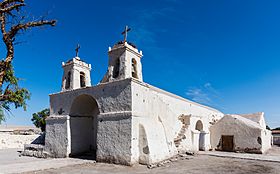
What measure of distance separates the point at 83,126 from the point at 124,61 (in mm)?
5713

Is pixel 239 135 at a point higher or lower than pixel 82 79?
lower

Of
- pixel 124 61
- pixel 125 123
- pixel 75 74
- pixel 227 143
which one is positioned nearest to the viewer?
pixel 125 123

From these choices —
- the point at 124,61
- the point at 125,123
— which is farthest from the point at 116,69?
the point at 125,123

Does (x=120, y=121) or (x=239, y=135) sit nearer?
(x=120, y=121)

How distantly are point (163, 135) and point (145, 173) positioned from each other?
3.95m

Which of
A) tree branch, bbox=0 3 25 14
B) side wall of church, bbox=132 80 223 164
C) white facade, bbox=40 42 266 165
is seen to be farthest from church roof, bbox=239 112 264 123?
tree branch, bbox=0 3 25 14

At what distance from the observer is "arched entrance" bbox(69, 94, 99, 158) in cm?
1415

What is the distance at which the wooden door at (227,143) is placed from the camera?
17781 millimetres

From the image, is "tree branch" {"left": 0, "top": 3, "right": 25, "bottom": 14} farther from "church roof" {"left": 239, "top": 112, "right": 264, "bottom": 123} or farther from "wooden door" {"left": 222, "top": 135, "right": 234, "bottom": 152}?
"church roof" {"left": 239, "top": 112, "right": 264, "bottom": 123}

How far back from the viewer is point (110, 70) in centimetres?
1345

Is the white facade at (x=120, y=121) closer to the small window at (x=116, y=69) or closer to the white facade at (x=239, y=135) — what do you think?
the small window at (x=116, y=69)

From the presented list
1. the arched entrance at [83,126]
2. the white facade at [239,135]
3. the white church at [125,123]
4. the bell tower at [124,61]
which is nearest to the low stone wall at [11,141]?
the white church at [125,123]

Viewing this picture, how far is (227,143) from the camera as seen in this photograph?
1805cm

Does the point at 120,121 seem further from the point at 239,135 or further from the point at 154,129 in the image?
the point at 239,135
